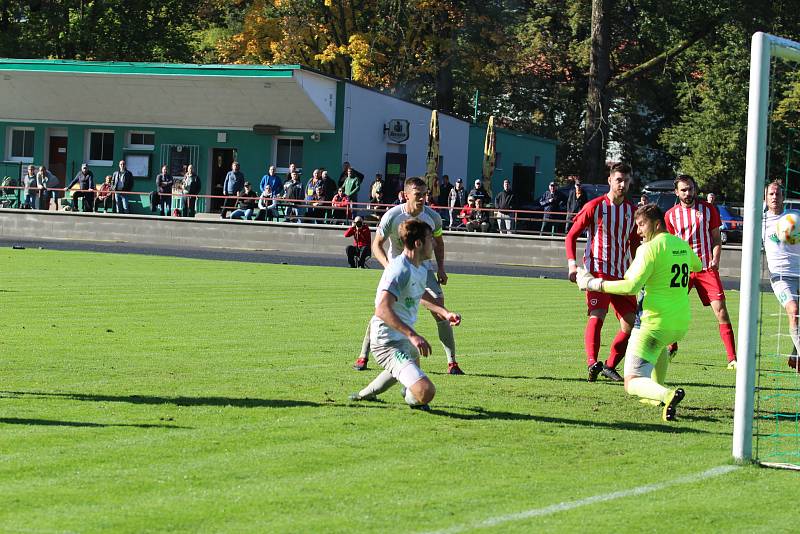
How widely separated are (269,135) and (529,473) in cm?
3761

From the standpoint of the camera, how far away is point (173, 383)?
34.9 ft

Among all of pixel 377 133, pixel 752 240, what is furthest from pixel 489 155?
pixel 752 240

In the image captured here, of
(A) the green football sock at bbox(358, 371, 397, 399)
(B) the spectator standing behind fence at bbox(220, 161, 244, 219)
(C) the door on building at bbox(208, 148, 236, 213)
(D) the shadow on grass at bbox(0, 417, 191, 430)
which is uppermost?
(C) the door on building at bbox(208, 148, 236, 213)

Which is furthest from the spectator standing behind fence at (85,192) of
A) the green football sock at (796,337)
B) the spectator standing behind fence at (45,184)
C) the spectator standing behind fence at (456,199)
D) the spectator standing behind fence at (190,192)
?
the green football sock at (796,337)

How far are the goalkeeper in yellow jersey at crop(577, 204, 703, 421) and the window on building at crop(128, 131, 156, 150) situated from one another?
38.1m

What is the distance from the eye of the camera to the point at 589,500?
6.82 meters

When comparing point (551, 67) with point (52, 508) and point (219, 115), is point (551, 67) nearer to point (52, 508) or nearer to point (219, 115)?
point (219, 115)

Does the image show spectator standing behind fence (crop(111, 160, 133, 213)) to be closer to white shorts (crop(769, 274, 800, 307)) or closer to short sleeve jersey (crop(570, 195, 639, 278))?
short sleeve jersey (crop(570, 195, 639, 278))

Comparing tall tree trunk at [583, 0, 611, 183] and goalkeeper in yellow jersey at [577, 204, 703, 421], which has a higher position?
tall tree trunk at [583, 0, 611, 183]

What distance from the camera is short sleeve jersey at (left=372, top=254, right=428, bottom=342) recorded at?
9.06 meters

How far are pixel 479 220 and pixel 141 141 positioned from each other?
49.6 ft

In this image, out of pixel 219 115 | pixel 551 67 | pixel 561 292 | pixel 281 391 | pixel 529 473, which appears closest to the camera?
pixel 529 473

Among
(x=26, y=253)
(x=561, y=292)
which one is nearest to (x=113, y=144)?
(x=26, y=253)

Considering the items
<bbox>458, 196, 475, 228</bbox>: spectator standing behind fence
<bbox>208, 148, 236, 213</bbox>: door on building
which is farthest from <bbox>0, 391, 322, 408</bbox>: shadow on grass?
<bbox>208, 148, 236, 213</bbox>: door on building
